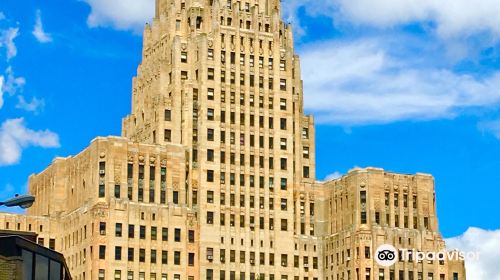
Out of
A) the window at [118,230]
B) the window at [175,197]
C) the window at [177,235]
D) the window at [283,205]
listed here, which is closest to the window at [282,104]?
the window at [283,205]

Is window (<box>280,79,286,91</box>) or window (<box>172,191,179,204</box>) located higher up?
window (<box>280,79,286,91</box>)

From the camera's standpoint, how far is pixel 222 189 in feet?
614

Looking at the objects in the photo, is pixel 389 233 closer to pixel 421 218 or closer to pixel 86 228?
pixel 421 218

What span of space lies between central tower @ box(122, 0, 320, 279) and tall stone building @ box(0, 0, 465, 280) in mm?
209

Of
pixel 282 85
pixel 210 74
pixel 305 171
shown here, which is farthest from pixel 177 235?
pixel 282 85

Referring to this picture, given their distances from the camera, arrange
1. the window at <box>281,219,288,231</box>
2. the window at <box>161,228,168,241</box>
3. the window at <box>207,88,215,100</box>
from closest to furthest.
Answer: the window at <box>161,228,168,241</box> → the window at <box>207,88,215,100</box> → the window at <box>281,219,288,231</box>

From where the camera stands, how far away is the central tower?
610ft

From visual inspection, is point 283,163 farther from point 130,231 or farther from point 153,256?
point 130,231

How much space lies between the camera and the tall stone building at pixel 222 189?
17825cm

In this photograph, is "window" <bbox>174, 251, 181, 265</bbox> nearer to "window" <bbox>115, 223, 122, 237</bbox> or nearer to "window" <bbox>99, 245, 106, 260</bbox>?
"window" <bbox>115, 223, 122, 237</bbox>

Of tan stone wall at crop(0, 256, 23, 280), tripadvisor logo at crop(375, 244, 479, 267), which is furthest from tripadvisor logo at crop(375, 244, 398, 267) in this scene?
tan stone wall at crop(0, 256, 23, 280)

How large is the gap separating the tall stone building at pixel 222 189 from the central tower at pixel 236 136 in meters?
0.21

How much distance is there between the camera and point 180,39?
195375 millimetres

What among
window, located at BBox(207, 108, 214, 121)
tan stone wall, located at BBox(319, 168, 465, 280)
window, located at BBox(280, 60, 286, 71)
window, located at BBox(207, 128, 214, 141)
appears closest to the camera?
tan stone wall, located at BBox(319, 168, 465, 280)
